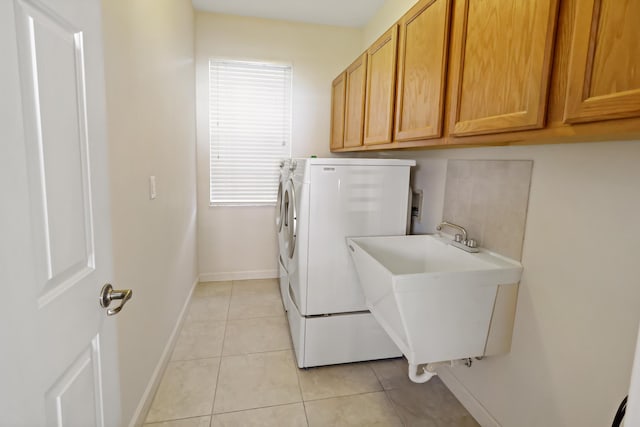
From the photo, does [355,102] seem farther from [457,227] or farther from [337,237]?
[457,227]

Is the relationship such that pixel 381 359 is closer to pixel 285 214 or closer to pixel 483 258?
pixel 483 258

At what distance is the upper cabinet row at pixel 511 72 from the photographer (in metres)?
Result: 0.74

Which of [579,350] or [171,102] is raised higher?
[171,102]

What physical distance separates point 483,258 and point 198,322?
2185 mm

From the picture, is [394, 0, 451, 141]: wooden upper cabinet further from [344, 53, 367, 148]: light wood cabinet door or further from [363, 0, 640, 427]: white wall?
[344, 53, 367, 148]: light wood cabinet door

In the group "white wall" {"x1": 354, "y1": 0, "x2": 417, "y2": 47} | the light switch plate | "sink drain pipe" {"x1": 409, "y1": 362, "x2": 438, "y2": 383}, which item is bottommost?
"sink drain pipe" {"x1": 409, "y1": 362, "x2": 438, "y2": 383}

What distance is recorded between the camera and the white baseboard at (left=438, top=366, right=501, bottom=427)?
5.34 feet

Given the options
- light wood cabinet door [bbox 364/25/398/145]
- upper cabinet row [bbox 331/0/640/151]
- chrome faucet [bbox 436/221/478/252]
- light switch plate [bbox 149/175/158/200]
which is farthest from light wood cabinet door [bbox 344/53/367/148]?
light switch plate [bbox 149/175/158/200]

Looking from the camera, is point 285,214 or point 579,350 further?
point 285,214

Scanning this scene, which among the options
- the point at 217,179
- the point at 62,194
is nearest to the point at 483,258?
the point at 62,194

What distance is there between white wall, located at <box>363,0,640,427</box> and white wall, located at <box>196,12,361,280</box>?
7.12ft

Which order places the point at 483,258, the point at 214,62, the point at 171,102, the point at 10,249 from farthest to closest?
the point at 214,62, the point at 171,102, the point at 483,258, the point at 10,249

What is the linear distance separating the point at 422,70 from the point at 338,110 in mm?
1576

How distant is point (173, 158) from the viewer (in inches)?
87.7
